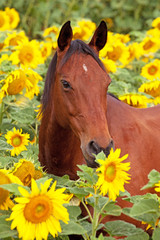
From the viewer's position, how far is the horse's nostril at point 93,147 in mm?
2000

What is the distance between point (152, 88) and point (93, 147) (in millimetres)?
1769

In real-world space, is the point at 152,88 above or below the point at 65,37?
below

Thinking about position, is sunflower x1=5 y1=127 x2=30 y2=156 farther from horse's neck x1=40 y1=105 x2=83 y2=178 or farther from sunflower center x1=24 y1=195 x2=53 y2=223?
sunflower center x1=24 y1=195 x2=53 y2=223

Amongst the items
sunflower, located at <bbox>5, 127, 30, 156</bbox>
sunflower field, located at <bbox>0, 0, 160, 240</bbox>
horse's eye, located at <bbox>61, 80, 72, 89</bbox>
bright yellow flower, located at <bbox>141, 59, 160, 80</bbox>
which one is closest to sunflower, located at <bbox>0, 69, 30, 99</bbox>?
sunflower field, located at <bbox>0, 0, 160, 240</bbox>

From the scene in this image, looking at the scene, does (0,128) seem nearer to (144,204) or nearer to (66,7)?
(144,204)

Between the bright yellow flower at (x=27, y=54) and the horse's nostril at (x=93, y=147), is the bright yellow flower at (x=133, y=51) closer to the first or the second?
the bright yellow flower at (x=27, y=54)

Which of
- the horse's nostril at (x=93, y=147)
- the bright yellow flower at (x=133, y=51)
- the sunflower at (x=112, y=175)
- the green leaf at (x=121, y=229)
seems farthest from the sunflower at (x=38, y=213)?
the bright yellow flower at (x=133, y=51)

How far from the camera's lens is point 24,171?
195cm

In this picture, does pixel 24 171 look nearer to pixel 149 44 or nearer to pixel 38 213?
pixel 38 213

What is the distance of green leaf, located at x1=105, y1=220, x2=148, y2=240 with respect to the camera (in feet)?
5.84

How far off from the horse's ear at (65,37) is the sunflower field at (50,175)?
0.43 m

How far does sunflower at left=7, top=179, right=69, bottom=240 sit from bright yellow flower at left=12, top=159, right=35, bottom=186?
0.36m

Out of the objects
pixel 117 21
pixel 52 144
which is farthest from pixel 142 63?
pixel 117 21

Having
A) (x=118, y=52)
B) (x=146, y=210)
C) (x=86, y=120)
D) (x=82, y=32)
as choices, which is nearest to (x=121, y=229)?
(x=146, y=210)
